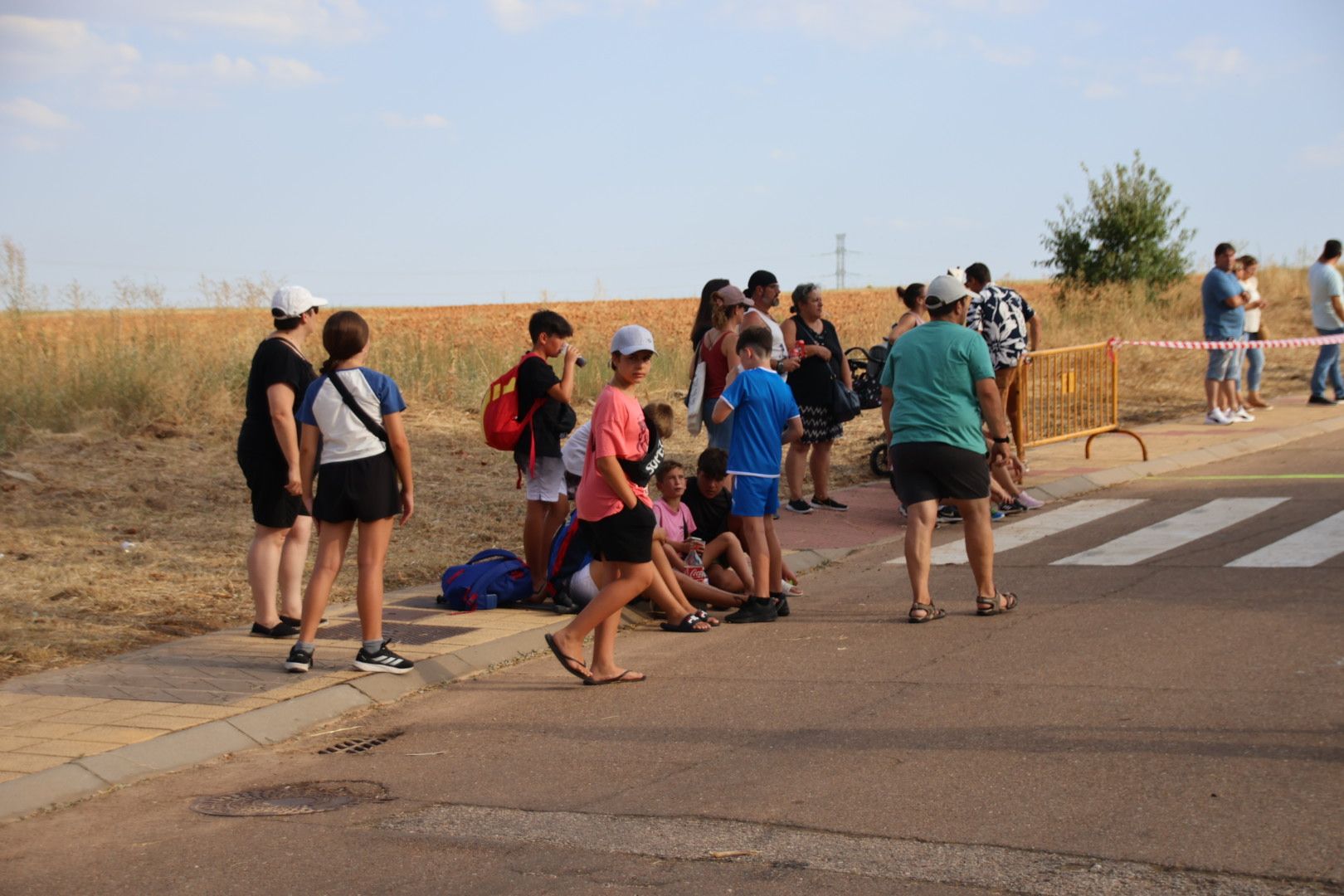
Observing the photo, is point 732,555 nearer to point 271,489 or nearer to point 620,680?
point 620,680

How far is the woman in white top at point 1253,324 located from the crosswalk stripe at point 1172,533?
6847mm

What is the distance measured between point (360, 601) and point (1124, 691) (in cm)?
386

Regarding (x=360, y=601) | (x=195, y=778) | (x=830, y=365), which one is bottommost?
(x=195, y=778)

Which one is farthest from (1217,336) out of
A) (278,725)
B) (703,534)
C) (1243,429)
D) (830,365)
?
(278,725)

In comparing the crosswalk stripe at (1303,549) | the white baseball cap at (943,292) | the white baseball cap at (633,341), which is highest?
the white baseball cap at (943,292)

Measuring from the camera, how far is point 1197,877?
4598 millimetres

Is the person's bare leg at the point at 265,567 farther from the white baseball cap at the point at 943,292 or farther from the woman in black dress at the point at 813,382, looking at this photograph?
the woman in black dress at the point at 813,382

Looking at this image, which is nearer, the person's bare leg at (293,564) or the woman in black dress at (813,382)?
the person's bare leg at (293,564)

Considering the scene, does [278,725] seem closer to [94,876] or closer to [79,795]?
[79,795]

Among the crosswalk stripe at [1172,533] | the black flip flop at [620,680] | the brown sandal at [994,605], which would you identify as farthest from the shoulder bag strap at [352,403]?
the crosswalk stripe at [1172,533]

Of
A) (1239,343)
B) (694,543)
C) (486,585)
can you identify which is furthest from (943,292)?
(1239,343)

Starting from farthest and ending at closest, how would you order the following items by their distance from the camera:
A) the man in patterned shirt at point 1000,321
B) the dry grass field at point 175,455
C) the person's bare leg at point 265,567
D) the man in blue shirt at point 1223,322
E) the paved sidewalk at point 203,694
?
the man in blue shirt at point 1223,322 → the man in patterned shirt at point 1000,321 → the dry grass field at point 175,455 → the person's bare leg at point 265,567 → the paved sidewalk at point 203,694

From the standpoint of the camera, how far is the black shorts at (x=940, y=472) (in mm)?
8914

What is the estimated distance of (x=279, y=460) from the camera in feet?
28.3
